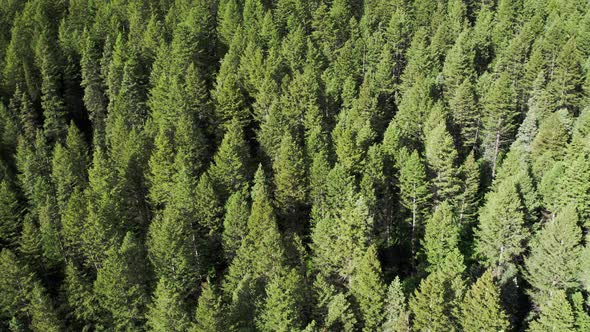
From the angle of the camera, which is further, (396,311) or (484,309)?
(396,311)

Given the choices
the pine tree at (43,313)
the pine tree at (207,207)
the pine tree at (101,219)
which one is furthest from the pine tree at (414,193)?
the pine tree at (43,313)

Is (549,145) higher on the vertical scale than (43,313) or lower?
higher

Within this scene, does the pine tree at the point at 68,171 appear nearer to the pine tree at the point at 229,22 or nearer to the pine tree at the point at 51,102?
the pine tree at the point at 51,102

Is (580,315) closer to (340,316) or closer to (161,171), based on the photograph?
(340,316)

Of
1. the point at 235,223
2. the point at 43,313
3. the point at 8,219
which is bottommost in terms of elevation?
the point at 43,313

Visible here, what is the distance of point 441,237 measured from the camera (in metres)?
51.7

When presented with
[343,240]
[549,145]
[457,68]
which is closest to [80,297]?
[343,240]

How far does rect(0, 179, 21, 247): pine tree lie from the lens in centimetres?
6494

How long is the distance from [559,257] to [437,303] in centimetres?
1217

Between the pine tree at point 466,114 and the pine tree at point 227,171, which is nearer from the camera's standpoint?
the pine tree at point 227,171

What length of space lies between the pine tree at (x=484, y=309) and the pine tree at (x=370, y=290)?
702cm

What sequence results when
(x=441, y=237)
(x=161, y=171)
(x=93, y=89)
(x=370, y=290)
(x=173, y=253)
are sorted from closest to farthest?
(x=370, y=290)
(x=441, y=237)
(x=173, y=253)
(x=161, y=171)
(x=93, y=89)

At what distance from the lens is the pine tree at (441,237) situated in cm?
5159

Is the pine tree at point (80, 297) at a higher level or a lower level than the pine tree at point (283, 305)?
lower
